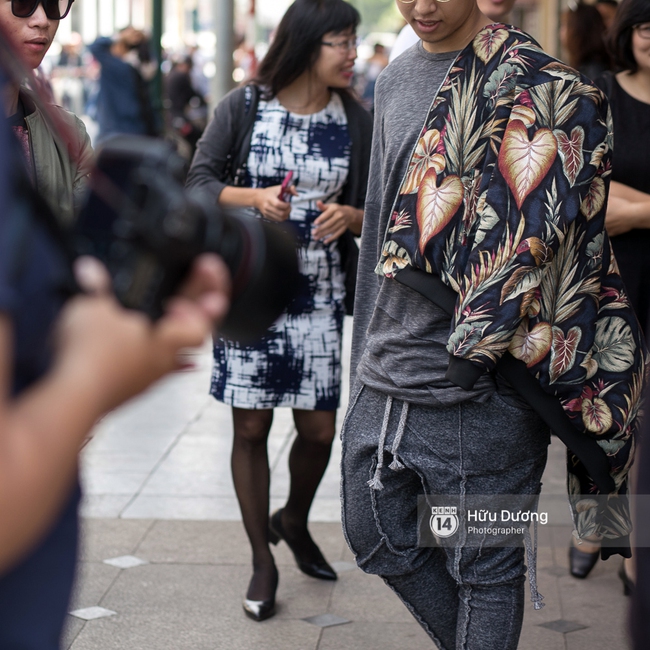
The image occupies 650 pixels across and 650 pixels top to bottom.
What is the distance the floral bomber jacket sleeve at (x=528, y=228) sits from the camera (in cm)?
234

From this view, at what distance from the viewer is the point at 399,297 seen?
2.62m

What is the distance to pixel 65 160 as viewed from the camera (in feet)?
7.48

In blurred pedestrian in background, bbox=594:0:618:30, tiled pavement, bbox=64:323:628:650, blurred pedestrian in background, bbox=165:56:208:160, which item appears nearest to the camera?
tiled pavement, bbox=64:323:628:650

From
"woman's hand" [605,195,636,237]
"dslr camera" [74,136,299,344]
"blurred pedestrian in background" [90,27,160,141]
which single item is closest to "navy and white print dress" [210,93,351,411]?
"woman's hand" [605,195,636,237]

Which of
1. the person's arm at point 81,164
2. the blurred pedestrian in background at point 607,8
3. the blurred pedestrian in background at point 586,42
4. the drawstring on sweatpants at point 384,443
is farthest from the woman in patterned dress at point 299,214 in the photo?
the blurred pedestrian in background at point 607,8

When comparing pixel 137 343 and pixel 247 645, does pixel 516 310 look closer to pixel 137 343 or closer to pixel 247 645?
pixel 137 343

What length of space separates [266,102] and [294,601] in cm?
171

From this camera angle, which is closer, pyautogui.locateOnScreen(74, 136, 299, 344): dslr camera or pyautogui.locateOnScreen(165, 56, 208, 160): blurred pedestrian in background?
pyautogui.locateOnScreen(74, 136, 299, 344): dslr camera

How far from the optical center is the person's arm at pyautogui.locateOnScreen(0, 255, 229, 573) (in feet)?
3.28

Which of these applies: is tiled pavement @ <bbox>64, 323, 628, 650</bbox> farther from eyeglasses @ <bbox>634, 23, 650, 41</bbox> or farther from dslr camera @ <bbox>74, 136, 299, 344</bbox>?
eyeglasses @ <bbox>634, 23, 650, 41</bbox>

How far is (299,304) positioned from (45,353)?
2568mm

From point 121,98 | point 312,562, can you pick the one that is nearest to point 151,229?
point 312,562

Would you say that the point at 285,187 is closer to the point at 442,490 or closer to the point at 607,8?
the point at 442,490

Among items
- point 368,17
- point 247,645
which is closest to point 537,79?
point 247,645
